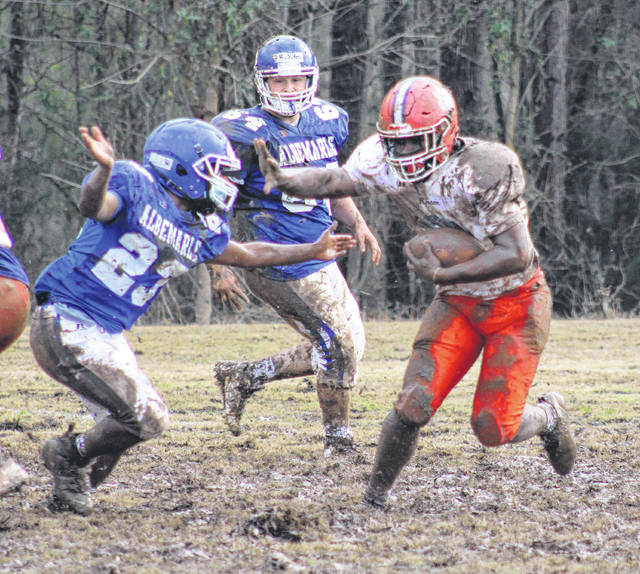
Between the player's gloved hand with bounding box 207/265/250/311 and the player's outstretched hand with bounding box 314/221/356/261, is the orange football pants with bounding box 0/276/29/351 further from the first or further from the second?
the player's gloved hand with bounding box 207/265/250/311

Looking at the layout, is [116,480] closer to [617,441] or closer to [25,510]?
[25,510]

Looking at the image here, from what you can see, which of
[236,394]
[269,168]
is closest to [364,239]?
[236,394]

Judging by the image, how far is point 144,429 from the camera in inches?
185

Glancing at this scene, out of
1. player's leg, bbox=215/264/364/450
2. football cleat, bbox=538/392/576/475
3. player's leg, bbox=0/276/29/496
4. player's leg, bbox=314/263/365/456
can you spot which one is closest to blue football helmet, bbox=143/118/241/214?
player's leg, bbox=0/276/29/496

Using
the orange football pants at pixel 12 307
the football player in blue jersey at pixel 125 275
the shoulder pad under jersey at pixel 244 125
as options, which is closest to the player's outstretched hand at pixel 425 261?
the football player in blue jersey at pixel 125 275

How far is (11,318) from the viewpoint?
4930 mm

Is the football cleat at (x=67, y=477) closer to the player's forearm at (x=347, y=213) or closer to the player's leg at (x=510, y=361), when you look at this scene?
the player's leg at (x=510, y=361)

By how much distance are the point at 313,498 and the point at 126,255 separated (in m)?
1.61

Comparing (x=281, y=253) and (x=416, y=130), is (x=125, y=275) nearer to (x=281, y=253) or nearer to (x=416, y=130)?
(x=281, y=253)

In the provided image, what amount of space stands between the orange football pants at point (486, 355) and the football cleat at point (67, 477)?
1511 mm

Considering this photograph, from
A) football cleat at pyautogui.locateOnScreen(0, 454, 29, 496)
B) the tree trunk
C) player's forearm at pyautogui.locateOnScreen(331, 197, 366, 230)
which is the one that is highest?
player's forearm at pyautogui.locateOnScreen(331, 197, 366, 230)

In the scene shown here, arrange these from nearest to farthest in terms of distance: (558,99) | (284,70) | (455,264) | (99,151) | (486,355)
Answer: (99,151) < (455,264) < (486,355) < (284,70) < (558,99)

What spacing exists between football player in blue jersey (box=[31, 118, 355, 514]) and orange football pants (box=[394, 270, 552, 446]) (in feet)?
3.75

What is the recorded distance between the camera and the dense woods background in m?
15.9
